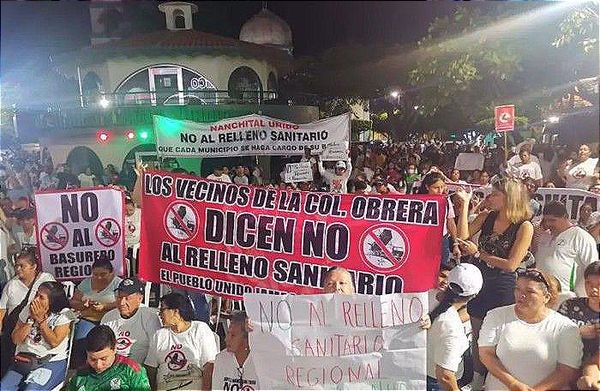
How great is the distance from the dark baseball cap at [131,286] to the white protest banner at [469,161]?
318cm

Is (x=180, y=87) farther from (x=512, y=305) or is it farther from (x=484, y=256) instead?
(x=512, y=305)

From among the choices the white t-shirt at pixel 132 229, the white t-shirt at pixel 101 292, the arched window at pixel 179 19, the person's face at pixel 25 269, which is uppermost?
the arched window at pixel 179 19

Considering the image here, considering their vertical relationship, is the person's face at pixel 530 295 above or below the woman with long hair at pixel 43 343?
above

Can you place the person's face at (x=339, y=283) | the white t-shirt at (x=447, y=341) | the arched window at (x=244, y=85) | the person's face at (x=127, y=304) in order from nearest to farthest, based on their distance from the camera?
1. the white t-shirt at (x=447, y=341)
2. the person's face at (x=339, y=283)
3. the person's face at (x=127, y=304)
4. the arched window at (x=244, y=85)

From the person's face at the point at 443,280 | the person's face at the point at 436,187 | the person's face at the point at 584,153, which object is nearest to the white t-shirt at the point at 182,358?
the person's face at the point at 443,280

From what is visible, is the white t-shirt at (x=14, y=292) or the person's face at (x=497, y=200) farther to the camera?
the white t-shirt at (x=14, y=292)

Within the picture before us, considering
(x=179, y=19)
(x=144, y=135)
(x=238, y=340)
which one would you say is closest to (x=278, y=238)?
(x=238, y=340)

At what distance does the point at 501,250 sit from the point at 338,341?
127cm

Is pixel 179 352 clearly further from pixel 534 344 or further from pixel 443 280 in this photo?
pixel 534 344

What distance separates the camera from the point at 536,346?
3168 millimetres

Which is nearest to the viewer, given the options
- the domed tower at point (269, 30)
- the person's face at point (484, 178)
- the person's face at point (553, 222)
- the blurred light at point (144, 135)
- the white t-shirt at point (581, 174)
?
the person's face at point (553, 222)

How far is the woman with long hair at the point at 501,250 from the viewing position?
3.51 m

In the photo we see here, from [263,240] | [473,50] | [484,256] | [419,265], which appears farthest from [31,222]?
[473,50]

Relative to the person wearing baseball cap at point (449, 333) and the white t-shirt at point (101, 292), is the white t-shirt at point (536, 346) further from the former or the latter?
the white t-shirt at point (101, 292)
